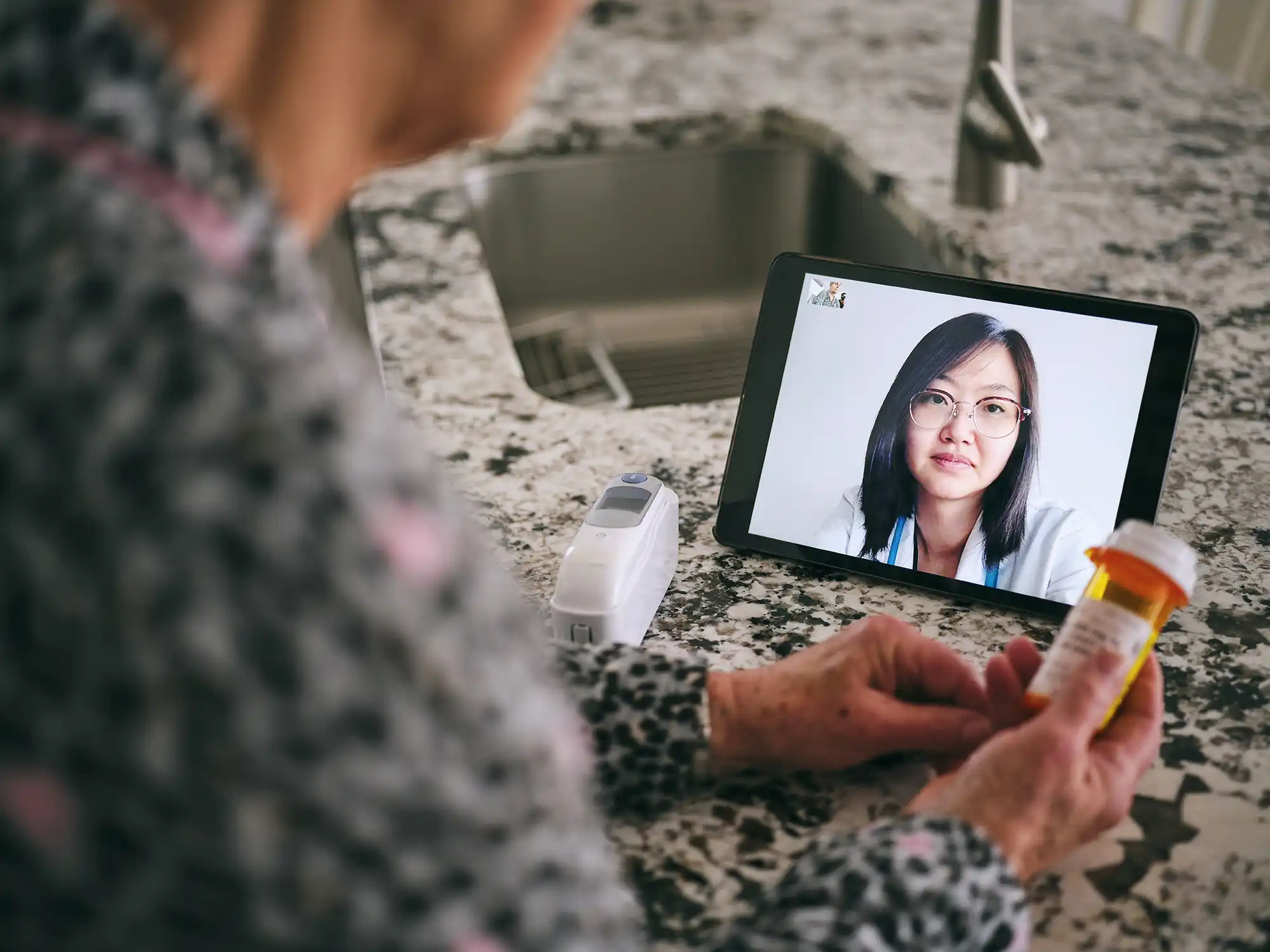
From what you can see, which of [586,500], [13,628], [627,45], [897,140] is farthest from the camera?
[627,45]

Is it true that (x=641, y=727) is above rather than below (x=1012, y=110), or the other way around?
below

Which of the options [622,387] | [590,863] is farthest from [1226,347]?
[590,863]

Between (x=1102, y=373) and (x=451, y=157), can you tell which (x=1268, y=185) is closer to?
(x=1102, y=373)

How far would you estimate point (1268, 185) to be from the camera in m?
1.26

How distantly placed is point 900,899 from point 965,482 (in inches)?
12.9

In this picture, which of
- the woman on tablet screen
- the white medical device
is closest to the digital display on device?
the white medical device

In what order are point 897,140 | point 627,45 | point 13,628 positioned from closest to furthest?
point 13,628, point 897,140, point 627,45

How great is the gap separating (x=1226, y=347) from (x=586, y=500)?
616 mm

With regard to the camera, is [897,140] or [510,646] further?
[897,140]

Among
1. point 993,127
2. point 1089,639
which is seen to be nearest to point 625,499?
point 1089,639

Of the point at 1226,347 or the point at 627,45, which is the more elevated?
the point at 627,45

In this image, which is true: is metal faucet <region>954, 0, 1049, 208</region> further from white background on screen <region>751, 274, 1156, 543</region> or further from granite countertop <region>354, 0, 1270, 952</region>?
white background on screen <region>751, 274, 1156, 543</region>

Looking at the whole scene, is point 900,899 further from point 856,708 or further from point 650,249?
point 650,249

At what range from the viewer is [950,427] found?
0.75m
